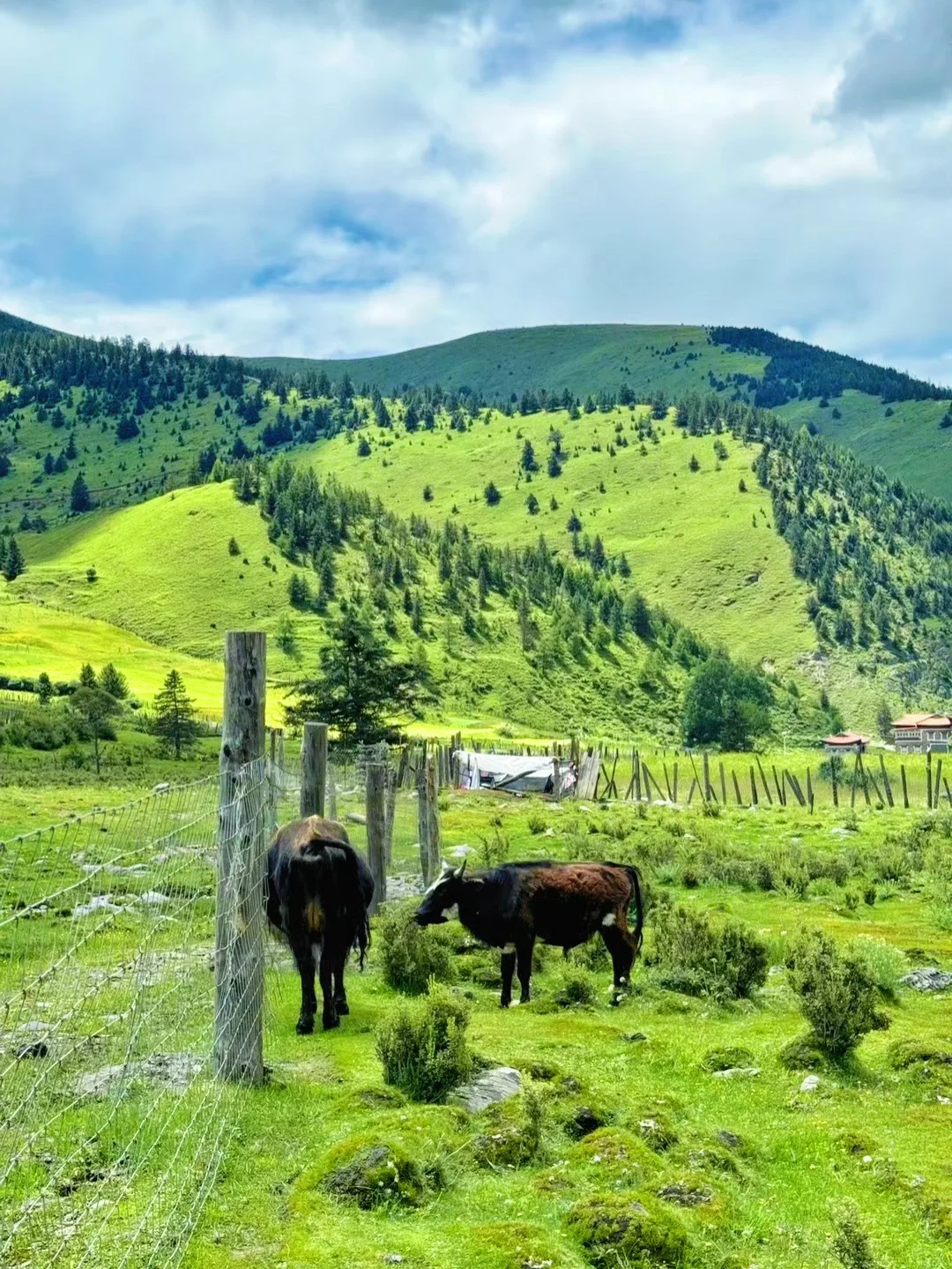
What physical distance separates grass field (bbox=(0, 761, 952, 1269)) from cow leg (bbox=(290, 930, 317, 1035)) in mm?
319

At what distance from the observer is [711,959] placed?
1565cm

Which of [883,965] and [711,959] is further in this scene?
[711,959]

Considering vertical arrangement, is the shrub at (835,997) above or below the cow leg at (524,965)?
above

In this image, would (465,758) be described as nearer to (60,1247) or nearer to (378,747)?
(378,747)

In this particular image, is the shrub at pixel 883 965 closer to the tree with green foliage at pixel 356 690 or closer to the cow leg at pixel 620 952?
the cow leg at pixel 620 952

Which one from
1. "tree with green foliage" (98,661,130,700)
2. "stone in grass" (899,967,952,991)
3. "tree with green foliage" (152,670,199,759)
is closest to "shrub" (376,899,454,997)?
"stone in grass" (899,967,952,991)

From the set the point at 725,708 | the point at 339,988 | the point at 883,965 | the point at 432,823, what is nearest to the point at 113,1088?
the point at 339,988

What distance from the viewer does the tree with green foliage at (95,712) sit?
214ft

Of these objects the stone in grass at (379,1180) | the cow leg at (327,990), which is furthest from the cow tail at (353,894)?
the stone in grass at (379,1180)

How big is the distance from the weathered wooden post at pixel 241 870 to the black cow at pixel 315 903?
1466mm

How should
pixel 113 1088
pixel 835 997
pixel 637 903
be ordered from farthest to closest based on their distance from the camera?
1. pixel 637 903
2. pixel 835 997
3. pixel 113 1088

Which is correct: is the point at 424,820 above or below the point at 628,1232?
above

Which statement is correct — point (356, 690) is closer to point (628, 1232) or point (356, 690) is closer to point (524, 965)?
point (524, 965)

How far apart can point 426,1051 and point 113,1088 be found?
3.62 m
